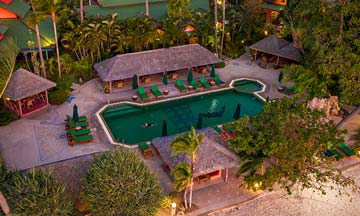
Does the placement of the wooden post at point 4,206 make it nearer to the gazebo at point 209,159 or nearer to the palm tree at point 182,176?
the palm tree at point 182,176

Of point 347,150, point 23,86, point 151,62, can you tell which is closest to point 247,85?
point 151,62

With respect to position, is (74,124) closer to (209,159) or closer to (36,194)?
(36,194)

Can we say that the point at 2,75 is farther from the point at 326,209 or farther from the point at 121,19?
the point at 121,19

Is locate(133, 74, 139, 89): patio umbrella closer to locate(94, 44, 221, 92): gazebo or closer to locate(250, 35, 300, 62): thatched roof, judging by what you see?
locate(94, 44, 221, 92): gazebo

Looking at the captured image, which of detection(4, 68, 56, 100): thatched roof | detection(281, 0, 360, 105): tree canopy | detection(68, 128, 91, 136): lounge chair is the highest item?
detection(281, 0, 360, 105): tree canopy

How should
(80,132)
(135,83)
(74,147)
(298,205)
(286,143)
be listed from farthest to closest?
1. (135,83)
2. (80,132)
3. (74,147)
4. (298,205)
5. (286,143)

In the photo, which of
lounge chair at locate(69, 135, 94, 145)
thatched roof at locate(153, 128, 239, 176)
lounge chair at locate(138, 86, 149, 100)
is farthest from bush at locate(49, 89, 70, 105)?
thatched roof at locate(153, 128, 239, 176)
